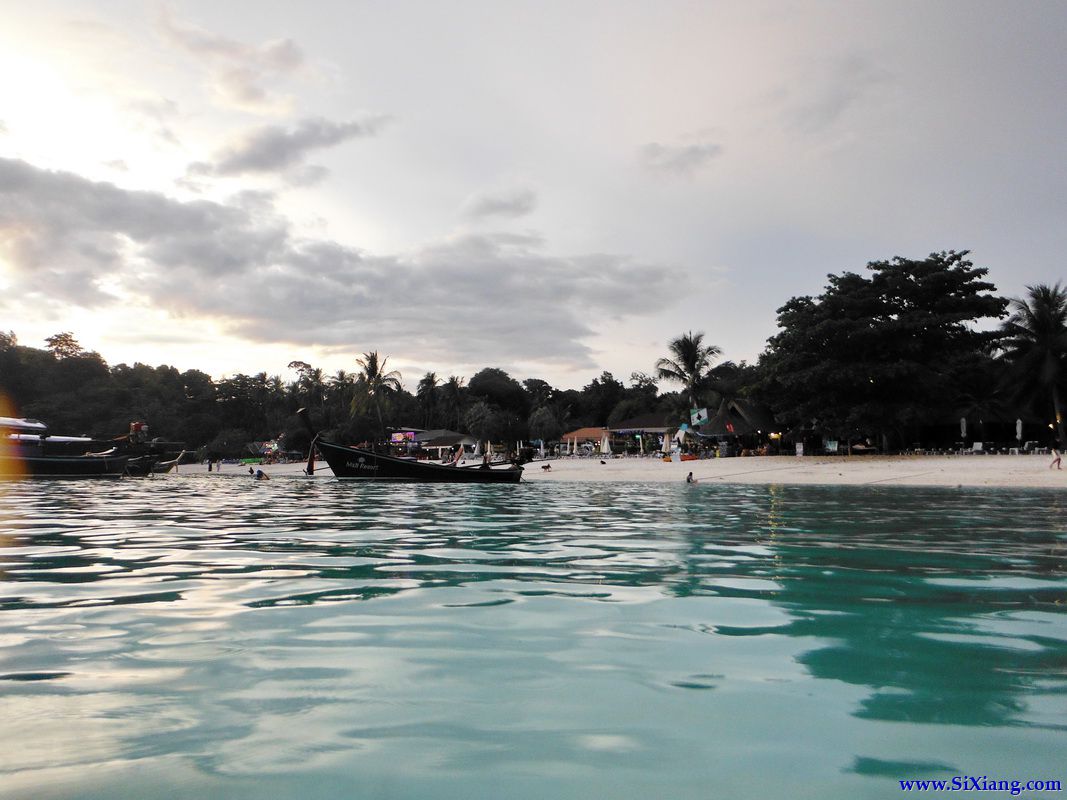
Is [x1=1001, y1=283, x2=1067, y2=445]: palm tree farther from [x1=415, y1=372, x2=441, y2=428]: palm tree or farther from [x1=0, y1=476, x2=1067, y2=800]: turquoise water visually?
[x1=415, y1=372, x2=441, y2=428]: palm tree

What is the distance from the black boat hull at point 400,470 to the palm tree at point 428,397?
4401 cm

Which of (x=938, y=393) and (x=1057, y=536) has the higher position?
(x=938, y=393)

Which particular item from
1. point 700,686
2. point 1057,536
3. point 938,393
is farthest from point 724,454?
point 700,686

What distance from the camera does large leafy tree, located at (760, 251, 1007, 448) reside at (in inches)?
1202

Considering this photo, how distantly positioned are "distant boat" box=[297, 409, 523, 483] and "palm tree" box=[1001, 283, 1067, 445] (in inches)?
1138

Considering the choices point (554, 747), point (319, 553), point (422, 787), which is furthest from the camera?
point (319, 553)

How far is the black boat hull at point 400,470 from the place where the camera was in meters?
22.0

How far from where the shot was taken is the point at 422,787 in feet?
6.56

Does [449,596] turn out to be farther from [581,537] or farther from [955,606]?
[581,537]

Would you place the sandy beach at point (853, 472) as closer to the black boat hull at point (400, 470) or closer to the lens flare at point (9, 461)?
the black boat hull at point (400, 470)

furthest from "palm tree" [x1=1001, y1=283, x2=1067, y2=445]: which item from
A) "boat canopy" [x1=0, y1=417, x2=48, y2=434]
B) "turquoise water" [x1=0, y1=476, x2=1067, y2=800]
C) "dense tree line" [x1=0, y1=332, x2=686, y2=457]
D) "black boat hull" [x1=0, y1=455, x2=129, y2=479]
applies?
"boat canopy" [x1=0, y1=417, x2=48, y2=434]

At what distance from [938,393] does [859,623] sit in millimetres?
31568

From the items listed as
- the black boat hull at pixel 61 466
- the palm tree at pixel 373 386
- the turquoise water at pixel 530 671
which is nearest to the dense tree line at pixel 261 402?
the palm tree at pixel 373 386

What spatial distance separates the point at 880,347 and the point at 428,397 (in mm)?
44311
